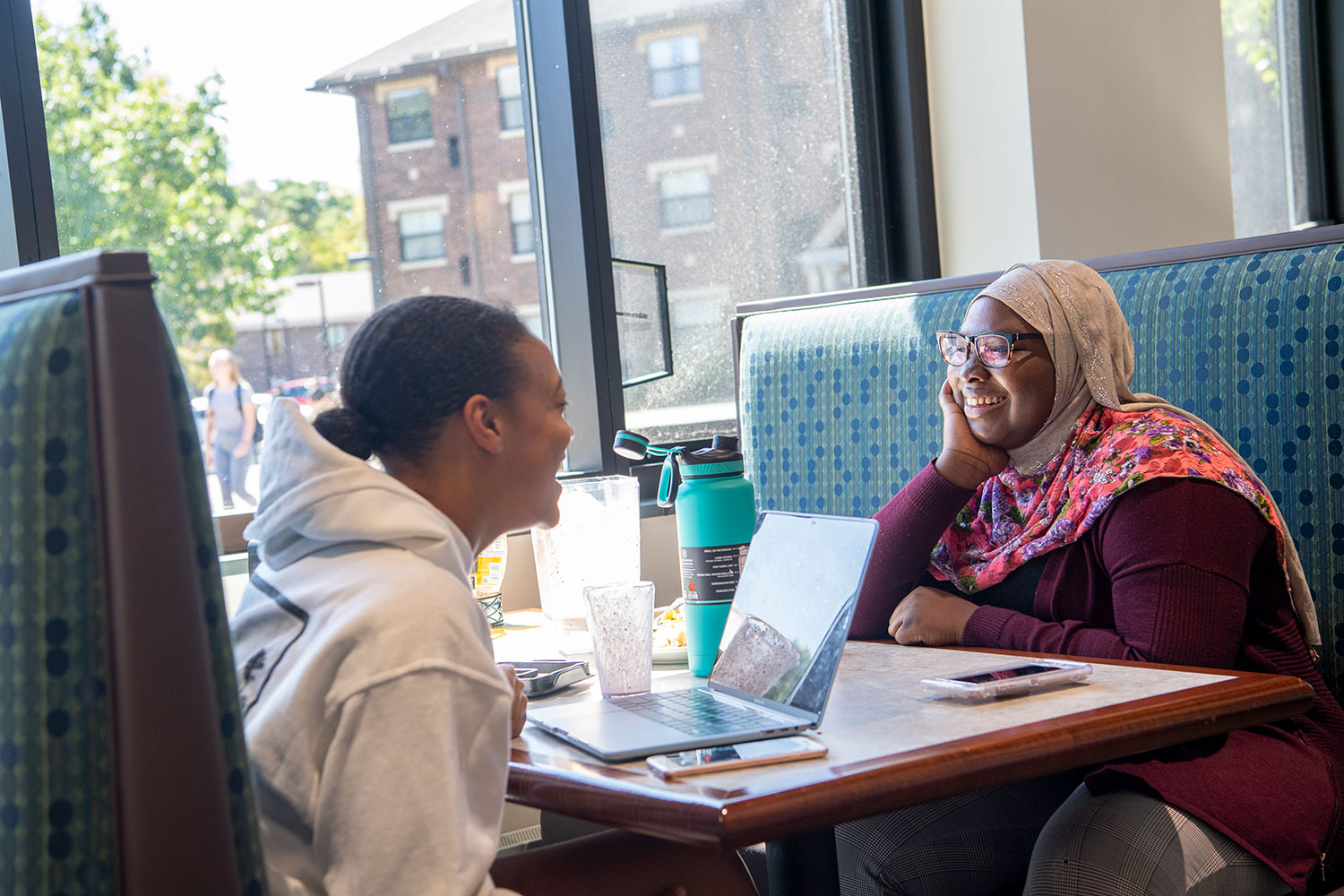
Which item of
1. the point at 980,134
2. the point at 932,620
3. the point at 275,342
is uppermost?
the point at 980,134

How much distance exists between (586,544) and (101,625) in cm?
124

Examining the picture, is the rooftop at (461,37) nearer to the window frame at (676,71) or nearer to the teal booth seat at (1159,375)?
the window frame at (676,71)

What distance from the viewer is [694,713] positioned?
1217 mm

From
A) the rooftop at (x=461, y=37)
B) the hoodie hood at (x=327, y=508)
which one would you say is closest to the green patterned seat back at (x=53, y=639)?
the hoodie hood at (x=327, y=508)

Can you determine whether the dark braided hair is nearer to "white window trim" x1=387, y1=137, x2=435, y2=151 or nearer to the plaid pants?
the plaid pants

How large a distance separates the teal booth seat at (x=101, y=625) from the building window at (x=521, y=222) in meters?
1.84

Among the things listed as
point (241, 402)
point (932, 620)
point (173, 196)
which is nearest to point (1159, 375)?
point (932, 620)

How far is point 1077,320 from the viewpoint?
1.75m

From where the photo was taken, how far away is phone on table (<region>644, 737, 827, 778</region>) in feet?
3.31

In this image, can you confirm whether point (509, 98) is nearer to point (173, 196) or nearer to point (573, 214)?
point (573, 214)

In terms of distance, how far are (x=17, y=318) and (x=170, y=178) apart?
1473 mm

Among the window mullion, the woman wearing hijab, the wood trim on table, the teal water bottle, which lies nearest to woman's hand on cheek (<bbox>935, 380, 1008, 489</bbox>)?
the woman wearing hijab

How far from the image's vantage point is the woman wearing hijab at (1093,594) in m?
1.29

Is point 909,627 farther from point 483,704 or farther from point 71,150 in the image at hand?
point 71,150
